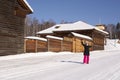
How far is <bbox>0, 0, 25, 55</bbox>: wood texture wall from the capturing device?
2314cm

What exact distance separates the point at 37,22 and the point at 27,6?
343ft

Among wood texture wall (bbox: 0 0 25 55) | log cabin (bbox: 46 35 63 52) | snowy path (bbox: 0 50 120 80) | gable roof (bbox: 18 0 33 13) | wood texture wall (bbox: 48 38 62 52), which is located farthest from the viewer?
wood texture wall (bbox: 48 38 62 52)

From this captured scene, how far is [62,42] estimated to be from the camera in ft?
114

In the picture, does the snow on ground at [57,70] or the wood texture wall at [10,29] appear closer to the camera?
the snow on ground at [57,70]

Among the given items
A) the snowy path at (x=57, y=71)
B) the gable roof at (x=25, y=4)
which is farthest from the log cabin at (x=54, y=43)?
the snowy path at (x=57, y=71)

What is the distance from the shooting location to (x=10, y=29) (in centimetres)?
2419

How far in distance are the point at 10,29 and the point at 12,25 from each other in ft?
1.76

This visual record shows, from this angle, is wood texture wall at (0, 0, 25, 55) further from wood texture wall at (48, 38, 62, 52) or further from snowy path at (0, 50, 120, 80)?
snowy path at (0, 50, 120, 80)

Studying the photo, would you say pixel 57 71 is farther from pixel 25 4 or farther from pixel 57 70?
pixel 25 4

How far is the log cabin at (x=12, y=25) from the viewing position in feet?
76.1

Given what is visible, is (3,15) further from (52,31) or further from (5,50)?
(52,31)

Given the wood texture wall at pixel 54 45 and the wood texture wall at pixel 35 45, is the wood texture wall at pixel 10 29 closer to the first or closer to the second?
the wood texture wall at pixel 35 45

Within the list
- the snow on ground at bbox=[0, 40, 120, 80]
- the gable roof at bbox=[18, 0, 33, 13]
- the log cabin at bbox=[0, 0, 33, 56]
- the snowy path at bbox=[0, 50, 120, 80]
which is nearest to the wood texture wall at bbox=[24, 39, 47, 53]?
the log cabin at bbox=[0, 0, 33, 56]

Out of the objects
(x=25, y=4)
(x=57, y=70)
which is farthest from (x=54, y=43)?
(x=57, y=70)
